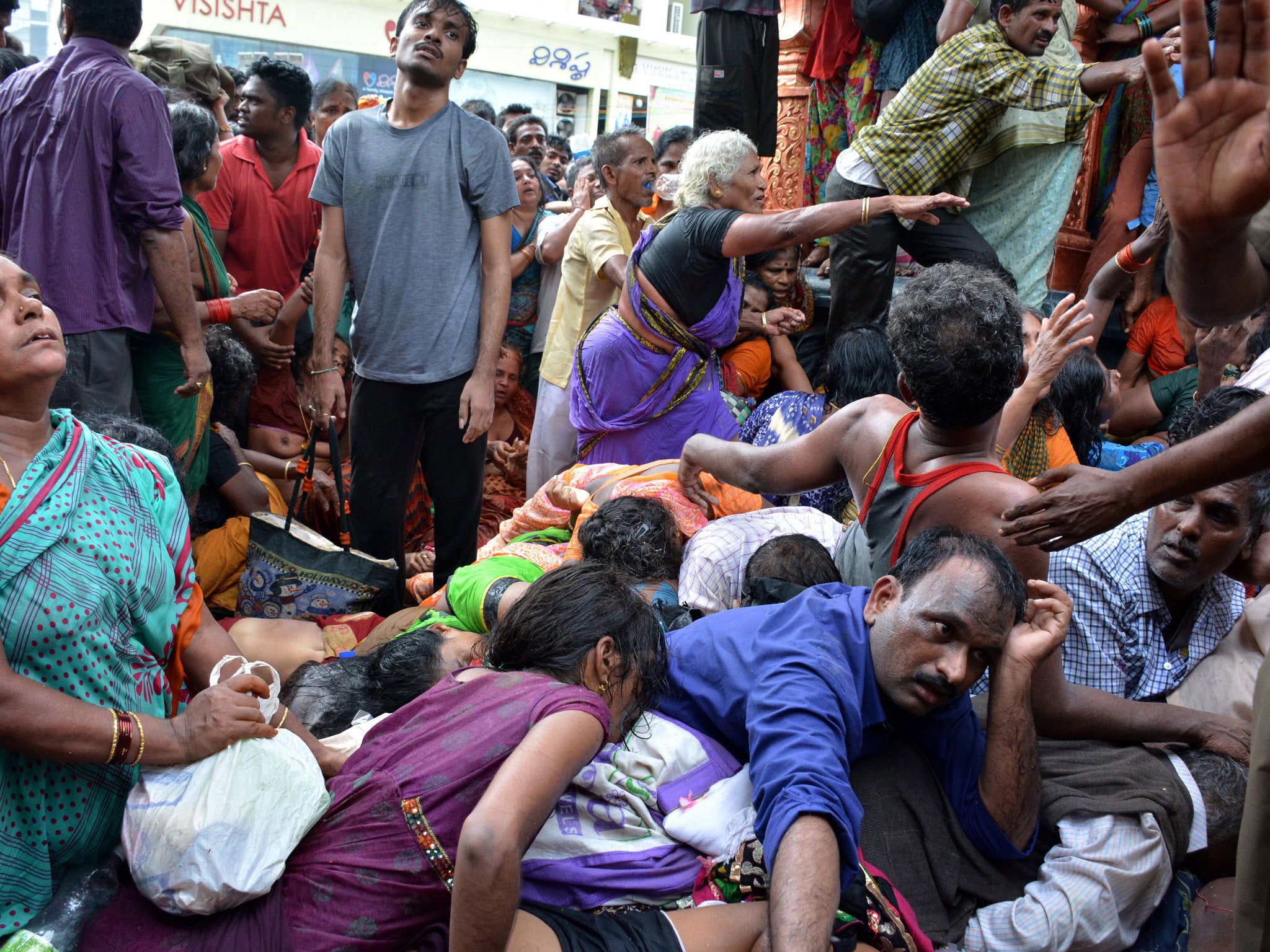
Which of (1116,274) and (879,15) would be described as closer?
(1116,274)

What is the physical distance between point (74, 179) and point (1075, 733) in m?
3.52

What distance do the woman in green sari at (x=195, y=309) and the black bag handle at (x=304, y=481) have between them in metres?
0.38

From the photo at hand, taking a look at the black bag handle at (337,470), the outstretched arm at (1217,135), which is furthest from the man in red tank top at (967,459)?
the black bag handle at (337,470)

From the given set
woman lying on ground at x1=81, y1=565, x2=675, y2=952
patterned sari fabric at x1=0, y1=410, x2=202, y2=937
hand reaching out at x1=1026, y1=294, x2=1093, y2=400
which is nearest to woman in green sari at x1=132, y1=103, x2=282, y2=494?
patterned sari fabric at x1=0, y1=410, x2=202, y2=937

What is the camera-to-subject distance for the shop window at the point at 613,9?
2172cm

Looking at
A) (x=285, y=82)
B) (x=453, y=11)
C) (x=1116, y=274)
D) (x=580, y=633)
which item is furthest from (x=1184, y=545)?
(x=285, y=82)

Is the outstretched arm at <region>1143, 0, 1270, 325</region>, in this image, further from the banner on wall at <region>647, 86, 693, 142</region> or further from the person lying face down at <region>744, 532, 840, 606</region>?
the banner on wall at <region>647, 86, 693, 142</region>

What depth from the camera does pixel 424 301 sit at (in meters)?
3.86

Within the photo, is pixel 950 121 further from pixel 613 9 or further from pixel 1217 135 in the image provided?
pixel 613 9

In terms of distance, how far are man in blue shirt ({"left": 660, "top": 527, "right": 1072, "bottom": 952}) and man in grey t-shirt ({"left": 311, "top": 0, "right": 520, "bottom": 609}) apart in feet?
6.30

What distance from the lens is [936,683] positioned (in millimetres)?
2033

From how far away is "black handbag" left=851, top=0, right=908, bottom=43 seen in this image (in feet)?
17.0

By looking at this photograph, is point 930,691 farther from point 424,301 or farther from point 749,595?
point 424,301

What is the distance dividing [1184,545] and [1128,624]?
250 millimetres
